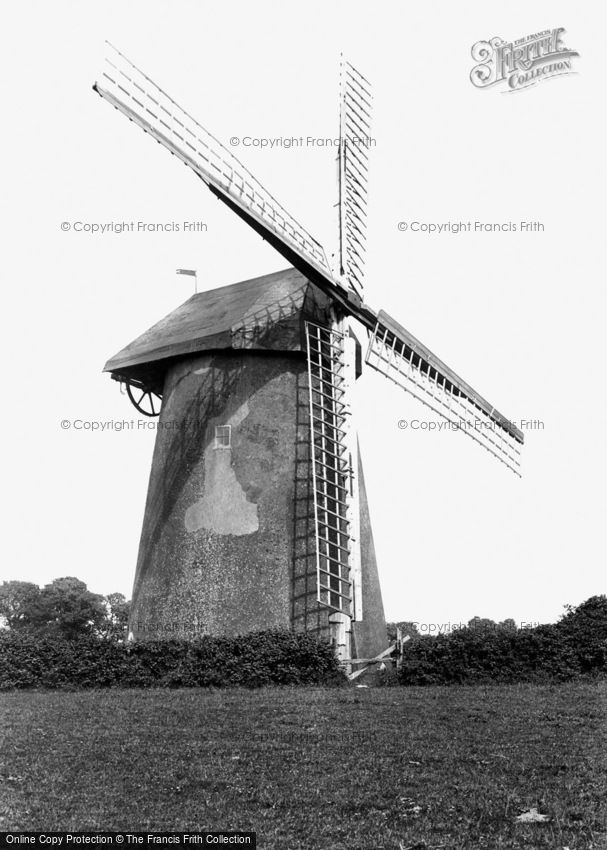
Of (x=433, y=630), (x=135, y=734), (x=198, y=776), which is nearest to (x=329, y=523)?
(x=433, y=630)

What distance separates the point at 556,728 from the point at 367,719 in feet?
8.16

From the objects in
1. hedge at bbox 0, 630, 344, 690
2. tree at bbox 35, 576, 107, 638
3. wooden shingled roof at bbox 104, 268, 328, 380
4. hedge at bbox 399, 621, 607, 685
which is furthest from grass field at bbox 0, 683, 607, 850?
tree at bbox 35, 576, 107, 638

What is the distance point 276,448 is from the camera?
19625mm

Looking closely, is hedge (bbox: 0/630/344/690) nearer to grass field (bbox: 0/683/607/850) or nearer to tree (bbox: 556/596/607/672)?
grass field (bbox: 0/683/607/850)

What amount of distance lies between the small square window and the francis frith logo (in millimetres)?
9311

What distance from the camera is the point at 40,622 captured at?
54.5 m

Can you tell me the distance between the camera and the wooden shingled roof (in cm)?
1972

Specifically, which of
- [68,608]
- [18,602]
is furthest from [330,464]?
[18,602]

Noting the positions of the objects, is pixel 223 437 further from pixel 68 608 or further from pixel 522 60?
pixel 68 608

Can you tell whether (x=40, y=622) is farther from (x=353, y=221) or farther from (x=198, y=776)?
(x=198, y=776)

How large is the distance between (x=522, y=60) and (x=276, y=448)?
9.70 meters

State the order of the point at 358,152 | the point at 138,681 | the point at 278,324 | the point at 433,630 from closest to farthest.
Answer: the point at 138,681, the point at 433,630, the point at 278,324, the point at 358,152

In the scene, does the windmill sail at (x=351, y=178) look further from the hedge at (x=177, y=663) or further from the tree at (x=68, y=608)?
the tree at (x=68, y=608)

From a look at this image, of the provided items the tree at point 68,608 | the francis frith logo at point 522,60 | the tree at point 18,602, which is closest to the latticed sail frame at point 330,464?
the francis frith logo at point 522,60
